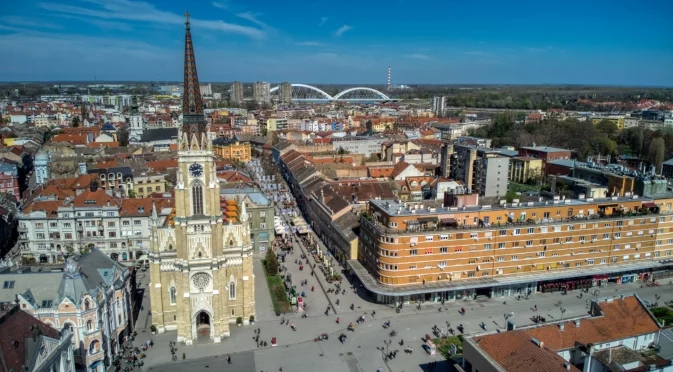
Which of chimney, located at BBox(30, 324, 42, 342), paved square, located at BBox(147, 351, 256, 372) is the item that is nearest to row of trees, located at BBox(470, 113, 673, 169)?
paved square, located at BBox(147, 351, 256, 372)

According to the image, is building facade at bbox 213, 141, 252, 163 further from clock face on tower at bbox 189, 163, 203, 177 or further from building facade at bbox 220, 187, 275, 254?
clock face on tower at bbox 189, 163, 203, 177

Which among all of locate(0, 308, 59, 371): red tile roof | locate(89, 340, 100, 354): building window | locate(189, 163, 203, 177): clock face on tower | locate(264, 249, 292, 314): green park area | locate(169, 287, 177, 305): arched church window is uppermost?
locate(189, 163, 203, 177): clock face on tower

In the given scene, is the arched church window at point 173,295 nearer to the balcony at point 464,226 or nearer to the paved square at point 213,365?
the paved square at point 213,365

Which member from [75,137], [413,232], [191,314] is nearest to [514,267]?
[413,232]

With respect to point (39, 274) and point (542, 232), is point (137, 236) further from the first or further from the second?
point (542, 232)

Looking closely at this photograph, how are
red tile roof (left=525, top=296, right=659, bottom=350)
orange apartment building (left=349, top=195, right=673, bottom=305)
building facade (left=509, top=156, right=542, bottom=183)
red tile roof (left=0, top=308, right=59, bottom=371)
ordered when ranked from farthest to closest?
building facade (left=509, top=156, right=542, bottom=183) → orange apartment building (left=349, top=195, right=673, bottom=305) → red tile roof (left=525, top=296, right=659, bottom=350) → red tile roof (left=0, top=308, right=59, bottom=371)

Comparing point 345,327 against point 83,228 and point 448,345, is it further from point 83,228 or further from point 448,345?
point 83,228
